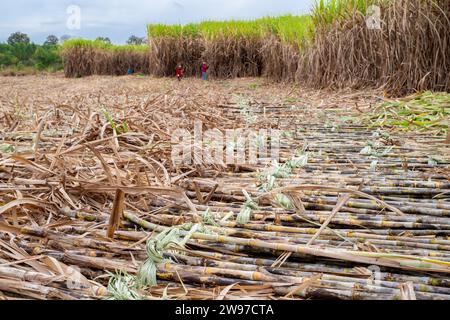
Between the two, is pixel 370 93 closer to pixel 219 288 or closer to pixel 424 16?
pixel 424 16

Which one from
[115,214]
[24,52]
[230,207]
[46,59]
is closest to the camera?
[115,214]

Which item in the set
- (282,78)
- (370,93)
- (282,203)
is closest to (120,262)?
(282,203)

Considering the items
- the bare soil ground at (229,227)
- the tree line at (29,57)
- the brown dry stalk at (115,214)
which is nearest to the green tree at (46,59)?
the tree line at (29,57)

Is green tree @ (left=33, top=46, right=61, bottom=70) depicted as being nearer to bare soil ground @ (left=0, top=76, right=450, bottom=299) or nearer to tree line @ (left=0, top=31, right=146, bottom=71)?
tree line @ (left=0, top=31, right=146, bottom=71)

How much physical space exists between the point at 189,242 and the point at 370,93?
14.8 ft

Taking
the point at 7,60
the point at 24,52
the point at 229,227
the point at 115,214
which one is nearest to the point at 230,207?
the point at 229,227

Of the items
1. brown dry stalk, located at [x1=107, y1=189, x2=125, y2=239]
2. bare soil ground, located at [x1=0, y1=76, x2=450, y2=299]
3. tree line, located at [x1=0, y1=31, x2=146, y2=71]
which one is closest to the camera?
bare soil ground, located at [x1=0, y1=76, x2=450, y2=299]

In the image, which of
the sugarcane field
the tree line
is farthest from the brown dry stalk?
the tree line

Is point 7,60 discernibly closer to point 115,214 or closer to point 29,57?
point 29,57

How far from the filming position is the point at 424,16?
4820 millimetres

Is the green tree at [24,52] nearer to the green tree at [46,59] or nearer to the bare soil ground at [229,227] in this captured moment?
the green tree at [46,59]

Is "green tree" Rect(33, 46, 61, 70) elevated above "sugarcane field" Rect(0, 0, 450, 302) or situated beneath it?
elevated above

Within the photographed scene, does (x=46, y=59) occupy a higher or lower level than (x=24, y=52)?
lower

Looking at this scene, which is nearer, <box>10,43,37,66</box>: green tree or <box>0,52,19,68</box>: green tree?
<box>0,52,19,68</box>: green tree
